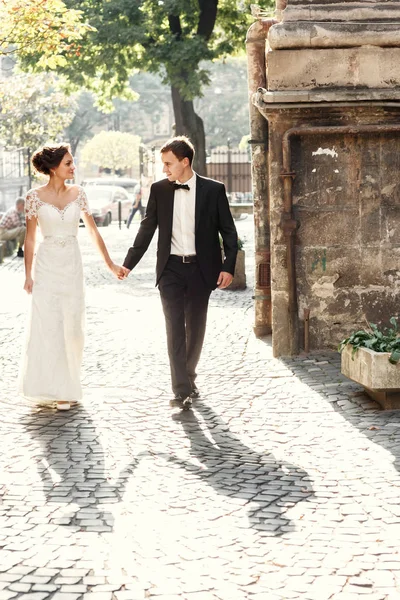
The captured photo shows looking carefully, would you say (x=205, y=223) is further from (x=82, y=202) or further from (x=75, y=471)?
(x=75, y=471)

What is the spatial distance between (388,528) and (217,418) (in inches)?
108

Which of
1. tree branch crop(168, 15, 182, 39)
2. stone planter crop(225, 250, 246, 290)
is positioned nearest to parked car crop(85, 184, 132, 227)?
tree branch crop(168, 15, 182, 39)

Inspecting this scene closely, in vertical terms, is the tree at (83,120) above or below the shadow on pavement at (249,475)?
above

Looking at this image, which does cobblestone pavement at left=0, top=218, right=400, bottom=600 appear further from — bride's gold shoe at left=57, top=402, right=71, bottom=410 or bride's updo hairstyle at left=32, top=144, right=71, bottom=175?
bride's updo hairstyle at left=32, top=144, right=71, bottom=175

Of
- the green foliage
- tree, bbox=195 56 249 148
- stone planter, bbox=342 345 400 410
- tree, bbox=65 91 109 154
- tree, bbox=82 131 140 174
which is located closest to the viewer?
stone planter, bbox=342 345 400 410

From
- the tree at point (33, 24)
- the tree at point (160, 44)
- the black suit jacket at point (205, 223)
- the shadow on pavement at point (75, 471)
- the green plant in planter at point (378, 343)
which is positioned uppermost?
the tree at point (160, 44)

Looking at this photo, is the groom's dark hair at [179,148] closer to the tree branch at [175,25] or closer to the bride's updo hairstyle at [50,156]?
the bride's updo hairstyle at [50,156]

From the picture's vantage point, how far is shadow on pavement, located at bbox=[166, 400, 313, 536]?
227 inches

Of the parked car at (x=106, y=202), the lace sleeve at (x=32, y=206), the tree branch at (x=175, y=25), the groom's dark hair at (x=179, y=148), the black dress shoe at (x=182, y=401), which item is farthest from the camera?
the parked car at (x=106, y=202)

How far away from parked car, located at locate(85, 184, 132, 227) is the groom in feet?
105

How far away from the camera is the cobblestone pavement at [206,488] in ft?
15.9

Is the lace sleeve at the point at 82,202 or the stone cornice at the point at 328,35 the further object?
the stone cornice at the point at 328,35

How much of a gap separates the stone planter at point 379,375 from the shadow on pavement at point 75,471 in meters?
1.84

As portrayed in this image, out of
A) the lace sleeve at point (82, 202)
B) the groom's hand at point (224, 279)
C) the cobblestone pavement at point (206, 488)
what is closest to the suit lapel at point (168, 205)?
the groom's hand at point (224, 279)
